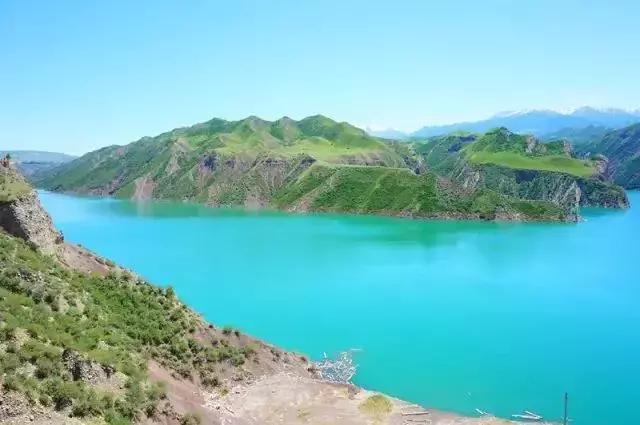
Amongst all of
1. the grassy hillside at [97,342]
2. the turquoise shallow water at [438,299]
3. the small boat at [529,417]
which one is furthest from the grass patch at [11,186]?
the small boat at [529,417]

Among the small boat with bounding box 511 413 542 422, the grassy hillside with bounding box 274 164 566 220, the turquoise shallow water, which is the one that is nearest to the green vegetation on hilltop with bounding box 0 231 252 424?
the turquoise shallow water

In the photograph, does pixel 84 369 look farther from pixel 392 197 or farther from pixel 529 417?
pixel 392 197

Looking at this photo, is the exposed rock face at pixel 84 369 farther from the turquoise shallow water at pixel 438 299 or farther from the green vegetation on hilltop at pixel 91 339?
the turquoise shallow water at pixel 438 299

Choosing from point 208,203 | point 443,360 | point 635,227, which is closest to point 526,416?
point 443,360

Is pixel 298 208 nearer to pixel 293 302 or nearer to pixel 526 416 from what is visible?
pixel 293 302

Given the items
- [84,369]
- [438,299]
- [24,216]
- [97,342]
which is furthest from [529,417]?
[24,216]

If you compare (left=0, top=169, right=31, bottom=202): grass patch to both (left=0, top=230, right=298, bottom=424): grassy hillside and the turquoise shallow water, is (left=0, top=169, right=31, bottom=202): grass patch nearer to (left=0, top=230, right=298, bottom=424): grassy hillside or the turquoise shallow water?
(left=0, top=230, right=298, bottom=424): grassy hillside
